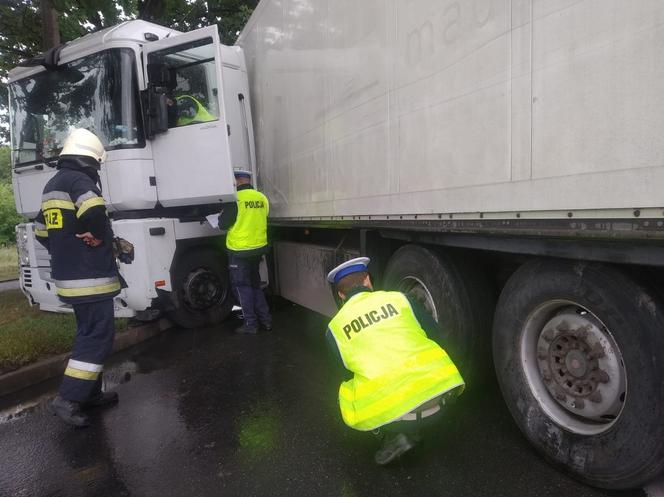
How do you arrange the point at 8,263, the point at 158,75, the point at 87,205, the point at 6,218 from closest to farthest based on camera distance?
the point at 87,205, the point at 158,75, the point at 8,263, the point at 6,218

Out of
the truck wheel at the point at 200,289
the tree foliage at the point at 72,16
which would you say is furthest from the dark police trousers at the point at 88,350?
the tree foliage at the point at 72,16

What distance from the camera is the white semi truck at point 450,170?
70.9 inches

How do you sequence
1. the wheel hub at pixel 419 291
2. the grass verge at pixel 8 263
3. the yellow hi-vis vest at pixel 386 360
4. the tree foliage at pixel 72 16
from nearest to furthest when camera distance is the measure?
the yellow hi-vis vest at pixel 386 360 → the wheel hub at pixel 419 291 → the tree foliage at pixel 72 16 → the grass verge at pixel 8 263

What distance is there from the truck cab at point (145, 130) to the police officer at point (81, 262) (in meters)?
1.38

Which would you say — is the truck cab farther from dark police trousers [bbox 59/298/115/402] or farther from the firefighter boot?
dark police trousers [bbox 59/298/115/402]

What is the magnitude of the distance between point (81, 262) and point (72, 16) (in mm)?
8250

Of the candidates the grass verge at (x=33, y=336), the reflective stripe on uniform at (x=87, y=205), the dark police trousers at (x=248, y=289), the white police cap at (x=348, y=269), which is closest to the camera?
the white police cap at (x=348, y=269)

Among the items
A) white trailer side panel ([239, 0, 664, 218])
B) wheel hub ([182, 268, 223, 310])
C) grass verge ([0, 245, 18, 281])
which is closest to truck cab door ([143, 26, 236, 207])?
wheel hub ([182, 268, 223, 310])

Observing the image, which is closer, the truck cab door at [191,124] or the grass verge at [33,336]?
the grass verge at [33,336]

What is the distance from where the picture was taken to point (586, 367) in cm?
214

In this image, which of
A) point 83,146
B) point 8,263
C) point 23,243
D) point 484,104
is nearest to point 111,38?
point 83,146

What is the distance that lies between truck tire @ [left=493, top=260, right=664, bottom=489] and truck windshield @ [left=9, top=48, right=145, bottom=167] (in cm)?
412

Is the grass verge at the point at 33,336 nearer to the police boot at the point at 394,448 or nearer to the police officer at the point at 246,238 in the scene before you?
the police officer at the point at 246,238

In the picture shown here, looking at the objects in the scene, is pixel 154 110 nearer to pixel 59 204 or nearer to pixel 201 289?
pixel 59 204
